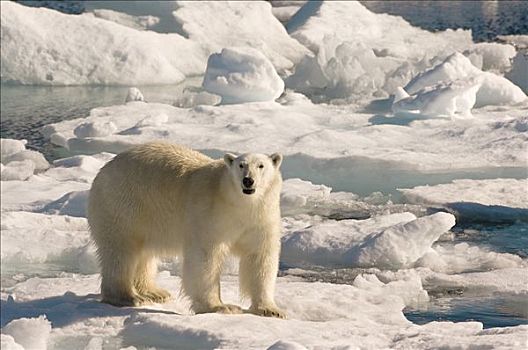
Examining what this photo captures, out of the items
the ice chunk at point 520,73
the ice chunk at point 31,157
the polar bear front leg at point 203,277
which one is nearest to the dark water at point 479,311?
the polar bear front leg at point 203,277

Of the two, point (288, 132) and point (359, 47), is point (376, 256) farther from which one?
point (359, 47)

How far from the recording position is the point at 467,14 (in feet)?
81.5

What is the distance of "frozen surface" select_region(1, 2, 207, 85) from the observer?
1578cm

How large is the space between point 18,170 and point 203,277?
547 cm

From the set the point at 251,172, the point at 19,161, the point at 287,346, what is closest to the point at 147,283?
the point at 251,172

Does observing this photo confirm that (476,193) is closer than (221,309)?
No

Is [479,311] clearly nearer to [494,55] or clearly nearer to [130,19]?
[494,55]

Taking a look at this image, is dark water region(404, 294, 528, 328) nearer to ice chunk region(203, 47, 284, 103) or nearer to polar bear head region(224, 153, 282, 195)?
polar bear head region(224, 153, 282, 195)

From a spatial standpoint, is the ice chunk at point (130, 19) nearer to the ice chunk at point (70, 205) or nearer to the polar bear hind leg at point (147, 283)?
the ice chunk at point (70, 205)

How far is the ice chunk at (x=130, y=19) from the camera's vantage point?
61.5 feet

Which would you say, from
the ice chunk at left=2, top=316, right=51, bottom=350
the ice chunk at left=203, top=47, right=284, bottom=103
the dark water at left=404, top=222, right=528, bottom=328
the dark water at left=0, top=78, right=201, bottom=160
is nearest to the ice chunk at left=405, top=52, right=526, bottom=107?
the ice chunk at left=203, top=47, right=284, bottom=103

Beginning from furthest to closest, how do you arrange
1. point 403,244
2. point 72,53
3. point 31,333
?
point 72,53, point 403,244, point 31,333

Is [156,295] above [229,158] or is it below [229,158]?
below

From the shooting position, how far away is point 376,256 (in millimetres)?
6676
